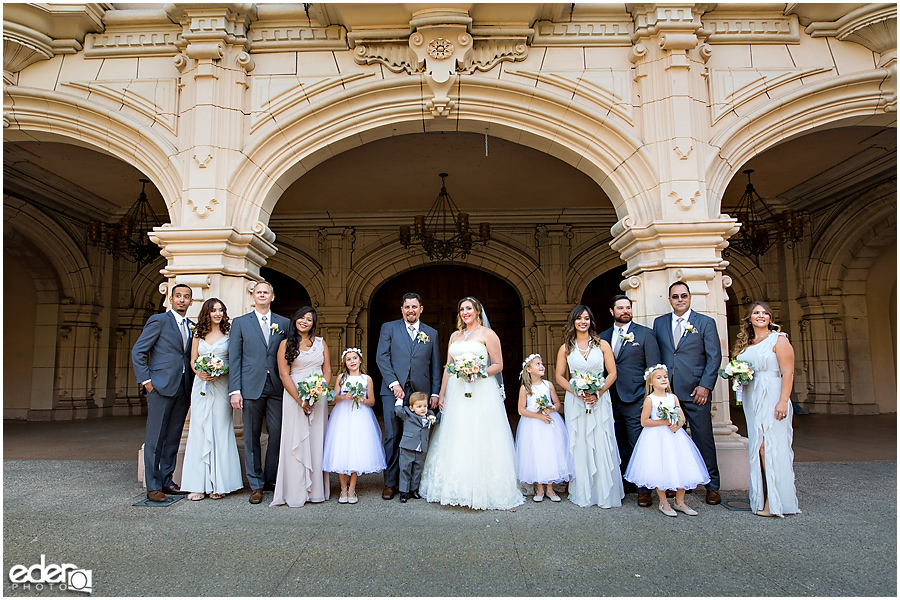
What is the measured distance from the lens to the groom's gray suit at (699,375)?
4.00 m

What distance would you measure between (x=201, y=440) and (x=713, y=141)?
4845mm

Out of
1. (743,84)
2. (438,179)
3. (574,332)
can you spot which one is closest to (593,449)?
(574,332)

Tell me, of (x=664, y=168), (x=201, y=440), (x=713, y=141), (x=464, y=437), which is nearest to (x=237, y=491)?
(x=201, y=440)

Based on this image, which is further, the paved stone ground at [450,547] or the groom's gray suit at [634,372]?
the groom's gray suit at [634,372]

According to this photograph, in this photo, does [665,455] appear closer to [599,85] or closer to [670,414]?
[670,414]

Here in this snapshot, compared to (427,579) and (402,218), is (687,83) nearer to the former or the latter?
(427,579)

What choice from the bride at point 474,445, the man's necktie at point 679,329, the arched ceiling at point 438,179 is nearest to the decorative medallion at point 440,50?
the arched ceiling at point 438,179

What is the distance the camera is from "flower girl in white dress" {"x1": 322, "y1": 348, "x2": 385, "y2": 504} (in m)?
3.93

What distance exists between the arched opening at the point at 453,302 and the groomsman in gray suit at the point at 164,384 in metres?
5.90

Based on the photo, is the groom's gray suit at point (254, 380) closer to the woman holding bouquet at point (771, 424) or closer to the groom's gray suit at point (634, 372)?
the groom's gray suit at point (634, 372)

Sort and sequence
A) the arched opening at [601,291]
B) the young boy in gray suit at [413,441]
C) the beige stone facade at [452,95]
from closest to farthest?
the young boy in gray suit at [413,441], the beige stone facade at [452,95], the arched opening at [601,291]

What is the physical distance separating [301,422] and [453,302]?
6.38m

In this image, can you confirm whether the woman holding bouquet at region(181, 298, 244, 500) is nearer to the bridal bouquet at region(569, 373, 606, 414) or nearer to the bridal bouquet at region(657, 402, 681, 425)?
the bridal bouquet at region(569, 373, 606, 414)

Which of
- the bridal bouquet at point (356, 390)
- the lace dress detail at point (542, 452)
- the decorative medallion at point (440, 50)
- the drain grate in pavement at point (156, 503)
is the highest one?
the decorative medallion at point (440, 50)
